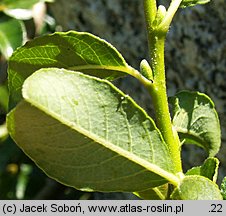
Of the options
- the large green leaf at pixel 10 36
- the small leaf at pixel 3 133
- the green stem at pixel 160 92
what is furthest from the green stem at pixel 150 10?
the small leaf at pixel 3 133

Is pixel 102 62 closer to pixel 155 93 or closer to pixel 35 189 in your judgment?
pixel 155 93

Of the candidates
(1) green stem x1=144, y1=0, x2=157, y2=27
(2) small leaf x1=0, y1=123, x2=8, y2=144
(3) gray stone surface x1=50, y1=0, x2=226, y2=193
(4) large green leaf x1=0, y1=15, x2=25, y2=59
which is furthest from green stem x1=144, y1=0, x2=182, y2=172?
(2) small leaf x1=0, y1=123, x2=8, y2=144

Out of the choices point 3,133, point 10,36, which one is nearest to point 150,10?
point 10,36

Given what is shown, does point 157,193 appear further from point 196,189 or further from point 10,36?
point 10,36

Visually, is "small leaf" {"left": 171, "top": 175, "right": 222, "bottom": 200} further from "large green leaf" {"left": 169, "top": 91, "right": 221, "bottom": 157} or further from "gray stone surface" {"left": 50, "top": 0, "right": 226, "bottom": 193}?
"gray stone surface" {"left": 50, "top": 0, "right": 226, "bottom": 193}

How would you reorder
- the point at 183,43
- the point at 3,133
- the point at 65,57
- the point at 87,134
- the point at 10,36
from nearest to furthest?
the point at 87,134
the point at 65,57
the point at 183,43
the point at 10,36
the point at 3,133

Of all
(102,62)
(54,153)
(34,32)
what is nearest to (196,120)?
(102,62)

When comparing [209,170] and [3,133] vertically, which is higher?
[3,133]
